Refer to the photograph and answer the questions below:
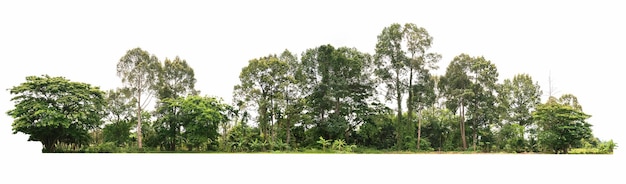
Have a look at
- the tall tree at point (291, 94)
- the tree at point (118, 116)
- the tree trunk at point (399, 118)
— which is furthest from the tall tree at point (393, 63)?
the tree at point (118, 116)

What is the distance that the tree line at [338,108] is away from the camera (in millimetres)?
23062

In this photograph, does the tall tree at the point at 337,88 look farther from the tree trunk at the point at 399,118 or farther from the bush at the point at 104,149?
the bush at the point at 104,149

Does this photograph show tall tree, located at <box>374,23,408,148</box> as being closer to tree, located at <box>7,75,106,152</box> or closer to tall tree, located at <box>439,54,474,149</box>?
tall tree, located at <box>439,54,474,149</box>

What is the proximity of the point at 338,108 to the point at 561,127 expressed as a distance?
11565 millimetres

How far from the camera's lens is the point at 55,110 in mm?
19531

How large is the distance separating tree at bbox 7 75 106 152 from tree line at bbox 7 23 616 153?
66 cm

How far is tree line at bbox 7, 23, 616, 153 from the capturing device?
2306cm

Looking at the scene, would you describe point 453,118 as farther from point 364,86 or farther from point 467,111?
point 364,86

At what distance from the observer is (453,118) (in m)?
27.2

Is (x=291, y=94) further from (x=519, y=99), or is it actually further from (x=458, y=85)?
(x=519, y=99)

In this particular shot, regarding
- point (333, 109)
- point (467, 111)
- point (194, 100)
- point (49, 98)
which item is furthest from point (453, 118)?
point (49, 98)

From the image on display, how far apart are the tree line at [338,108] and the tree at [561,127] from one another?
0.07m

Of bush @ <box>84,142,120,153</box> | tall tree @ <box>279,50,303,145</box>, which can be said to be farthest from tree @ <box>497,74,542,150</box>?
bush @ <box>84,142,120,153</box>

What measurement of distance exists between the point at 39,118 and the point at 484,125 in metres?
23.7
